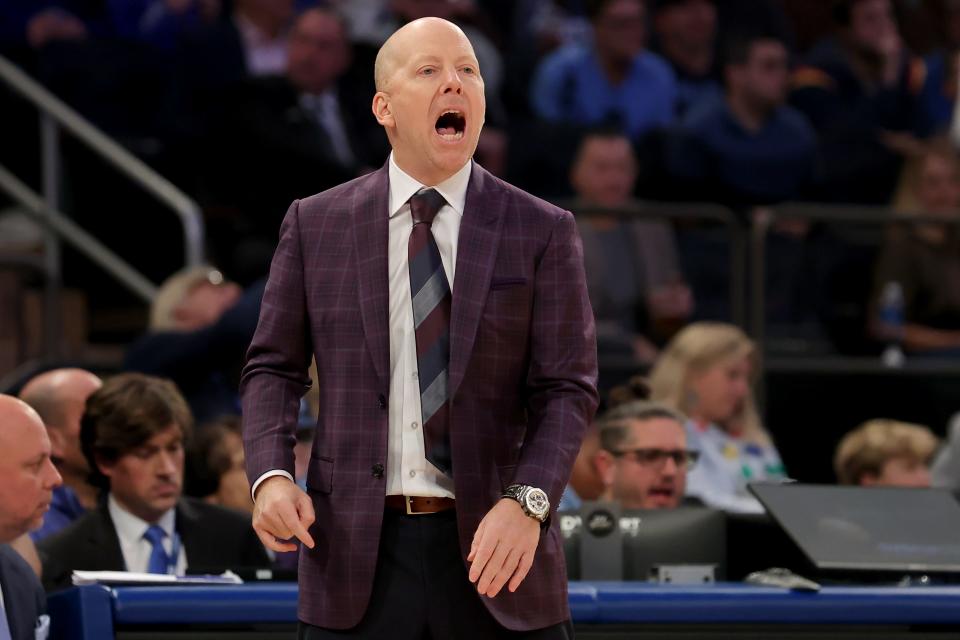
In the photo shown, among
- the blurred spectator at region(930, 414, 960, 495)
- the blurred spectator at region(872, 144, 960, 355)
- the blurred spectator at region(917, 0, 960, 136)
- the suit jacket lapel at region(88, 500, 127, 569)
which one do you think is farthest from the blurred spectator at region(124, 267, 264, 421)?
the blurred spectator at region(917, 0, 960, 136)

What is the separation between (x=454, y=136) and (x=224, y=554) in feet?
7.42

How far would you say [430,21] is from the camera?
107 inches

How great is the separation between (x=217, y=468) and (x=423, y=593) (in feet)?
9.47

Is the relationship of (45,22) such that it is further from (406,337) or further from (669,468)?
(406,337)

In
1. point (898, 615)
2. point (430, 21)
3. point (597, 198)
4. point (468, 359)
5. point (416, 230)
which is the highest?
point (597, 198)

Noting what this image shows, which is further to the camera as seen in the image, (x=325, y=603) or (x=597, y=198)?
(x=597, y=198)

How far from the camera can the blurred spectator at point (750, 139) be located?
8375 mm

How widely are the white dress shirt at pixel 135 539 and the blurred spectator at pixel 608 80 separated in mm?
4452

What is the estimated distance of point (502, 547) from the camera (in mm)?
2492

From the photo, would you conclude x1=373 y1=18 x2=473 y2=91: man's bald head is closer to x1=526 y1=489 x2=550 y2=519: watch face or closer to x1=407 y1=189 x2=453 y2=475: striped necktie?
x1=407 y1=189 x2=453 y2=475: striped necktie

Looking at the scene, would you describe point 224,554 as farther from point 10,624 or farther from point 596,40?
point 596,40

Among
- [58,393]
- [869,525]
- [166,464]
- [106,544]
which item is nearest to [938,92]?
[869,525]

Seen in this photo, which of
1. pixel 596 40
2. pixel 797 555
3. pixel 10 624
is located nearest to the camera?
pixel 10 624

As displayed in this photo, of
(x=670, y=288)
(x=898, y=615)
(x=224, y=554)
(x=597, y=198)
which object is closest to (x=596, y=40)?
(x=597, y=198)
